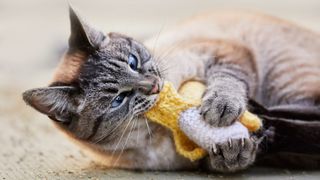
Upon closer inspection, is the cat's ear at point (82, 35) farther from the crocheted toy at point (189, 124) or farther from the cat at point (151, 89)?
the crocheted toy at point (189, 124)

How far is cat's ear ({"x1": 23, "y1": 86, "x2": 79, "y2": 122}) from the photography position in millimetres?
2066

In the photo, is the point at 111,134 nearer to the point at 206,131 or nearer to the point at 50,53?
the point at 206,131

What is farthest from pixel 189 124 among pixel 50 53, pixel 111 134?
pixel 50 53

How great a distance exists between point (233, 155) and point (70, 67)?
69 cm

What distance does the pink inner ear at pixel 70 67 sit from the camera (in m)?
2.23

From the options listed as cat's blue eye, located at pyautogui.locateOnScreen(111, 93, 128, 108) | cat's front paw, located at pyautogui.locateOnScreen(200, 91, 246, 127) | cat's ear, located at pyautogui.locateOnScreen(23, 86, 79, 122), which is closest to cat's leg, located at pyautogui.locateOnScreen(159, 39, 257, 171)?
cat's front paw, located at pyautogui.locateOnScreen(200, 91, 246, 127)

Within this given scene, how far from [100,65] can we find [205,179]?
551mm

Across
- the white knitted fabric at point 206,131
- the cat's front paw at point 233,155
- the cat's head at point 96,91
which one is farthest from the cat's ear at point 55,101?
the cat's front paw at point 233,155

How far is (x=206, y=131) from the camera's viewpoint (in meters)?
2.08

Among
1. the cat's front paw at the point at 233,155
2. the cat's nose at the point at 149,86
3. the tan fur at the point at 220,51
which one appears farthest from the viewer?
the tan fur at the point at 220,51

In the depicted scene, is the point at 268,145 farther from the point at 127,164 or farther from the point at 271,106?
the point at 127,164

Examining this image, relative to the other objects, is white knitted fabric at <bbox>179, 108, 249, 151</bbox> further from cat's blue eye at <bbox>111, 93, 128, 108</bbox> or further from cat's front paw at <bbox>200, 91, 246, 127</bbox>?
cat's blue eye at <bbox>111, 93, 128, 108</bbox>

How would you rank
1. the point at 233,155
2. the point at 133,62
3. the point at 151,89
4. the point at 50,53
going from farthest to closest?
the point at 50,53 < the point at 133,62 < the point at 151,89 < the point at 233,155

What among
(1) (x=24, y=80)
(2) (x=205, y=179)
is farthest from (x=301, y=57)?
(1) (x=24, y=80)
